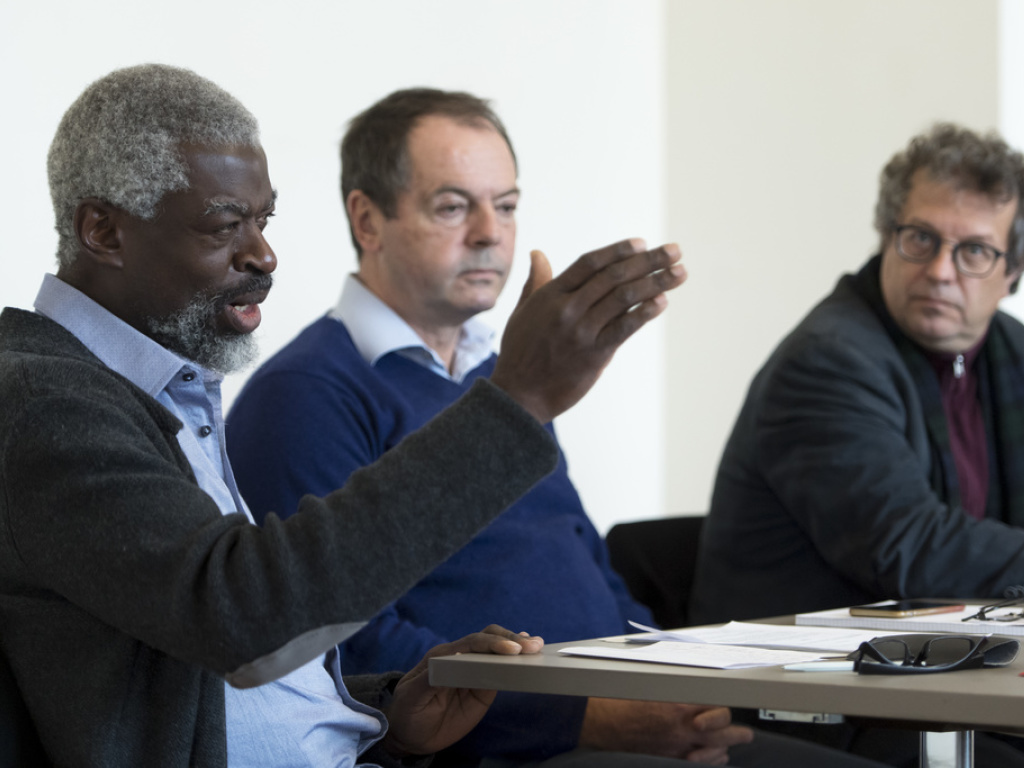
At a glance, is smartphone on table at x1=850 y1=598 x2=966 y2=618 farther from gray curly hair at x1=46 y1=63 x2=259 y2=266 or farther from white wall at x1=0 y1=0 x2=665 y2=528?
white wall at x1=0 y1=0 x2=665 y2=528

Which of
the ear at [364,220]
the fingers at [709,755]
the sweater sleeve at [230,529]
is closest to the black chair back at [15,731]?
the sweater sleeve at [230,529]

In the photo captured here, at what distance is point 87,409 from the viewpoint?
105 cm

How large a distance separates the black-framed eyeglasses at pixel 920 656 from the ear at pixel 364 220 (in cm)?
140

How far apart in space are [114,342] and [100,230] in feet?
0.39

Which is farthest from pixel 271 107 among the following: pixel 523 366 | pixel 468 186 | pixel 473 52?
pixel 523 366

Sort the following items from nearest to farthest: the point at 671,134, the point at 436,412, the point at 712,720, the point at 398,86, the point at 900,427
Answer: the point at 712,720, the point at 436,412, the point at 900,427, the point at 398,86, the point at 671,134

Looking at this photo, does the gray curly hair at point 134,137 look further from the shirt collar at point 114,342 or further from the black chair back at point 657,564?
the black chair back at point 657,564

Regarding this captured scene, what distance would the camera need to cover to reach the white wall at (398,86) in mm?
2035

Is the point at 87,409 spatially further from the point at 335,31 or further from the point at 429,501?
the point at 335,31

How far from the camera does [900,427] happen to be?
2328 mm

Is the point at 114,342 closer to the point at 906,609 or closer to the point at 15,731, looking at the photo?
the point at 15,731

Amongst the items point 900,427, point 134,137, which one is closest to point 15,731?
point 134,137

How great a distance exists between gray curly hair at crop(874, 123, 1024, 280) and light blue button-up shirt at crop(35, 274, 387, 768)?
5.81 feet

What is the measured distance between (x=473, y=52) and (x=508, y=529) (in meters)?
1.61
